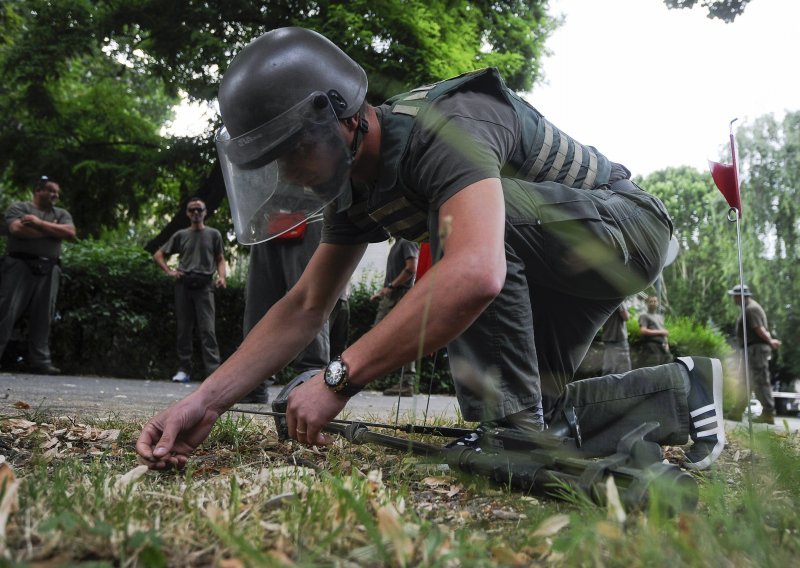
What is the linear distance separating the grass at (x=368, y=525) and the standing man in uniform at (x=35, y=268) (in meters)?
7.01

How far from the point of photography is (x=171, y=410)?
2.32 metres

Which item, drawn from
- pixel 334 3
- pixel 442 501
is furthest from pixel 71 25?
pixel 442 501

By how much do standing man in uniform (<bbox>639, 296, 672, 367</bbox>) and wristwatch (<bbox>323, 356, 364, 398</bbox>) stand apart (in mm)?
10291

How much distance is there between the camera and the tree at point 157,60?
11.8 m

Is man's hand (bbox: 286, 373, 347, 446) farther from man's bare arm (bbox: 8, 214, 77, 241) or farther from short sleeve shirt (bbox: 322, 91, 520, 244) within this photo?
man's bare arm (bbox: 8, 214, 77, 241)

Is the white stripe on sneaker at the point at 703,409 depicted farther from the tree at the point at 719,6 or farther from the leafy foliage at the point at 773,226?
the leafy foliage at the point at 773,226

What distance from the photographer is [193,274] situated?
9.16 meters

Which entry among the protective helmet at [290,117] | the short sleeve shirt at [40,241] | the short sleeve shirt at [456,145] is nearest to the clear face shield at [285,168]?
the protective helmet at [290,117]

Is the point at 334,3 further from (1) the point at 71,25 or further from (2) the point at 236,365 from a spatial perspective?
(2) the point at 236,365

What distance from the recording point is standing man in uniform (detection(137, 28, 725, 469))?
2.05m

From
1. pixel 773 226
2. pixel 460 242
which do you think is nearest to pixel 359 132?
pixel 460 242

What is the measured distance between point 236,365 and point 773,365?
1241 inches

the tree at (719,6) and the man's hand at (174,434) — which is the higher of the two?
the tree at (719,6)

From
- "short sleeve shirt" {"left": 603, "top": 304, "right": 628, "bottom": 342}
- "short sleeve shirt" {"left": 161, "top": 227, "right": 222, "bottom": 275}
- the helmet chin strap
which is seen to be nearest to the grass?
the helmet chin strap
